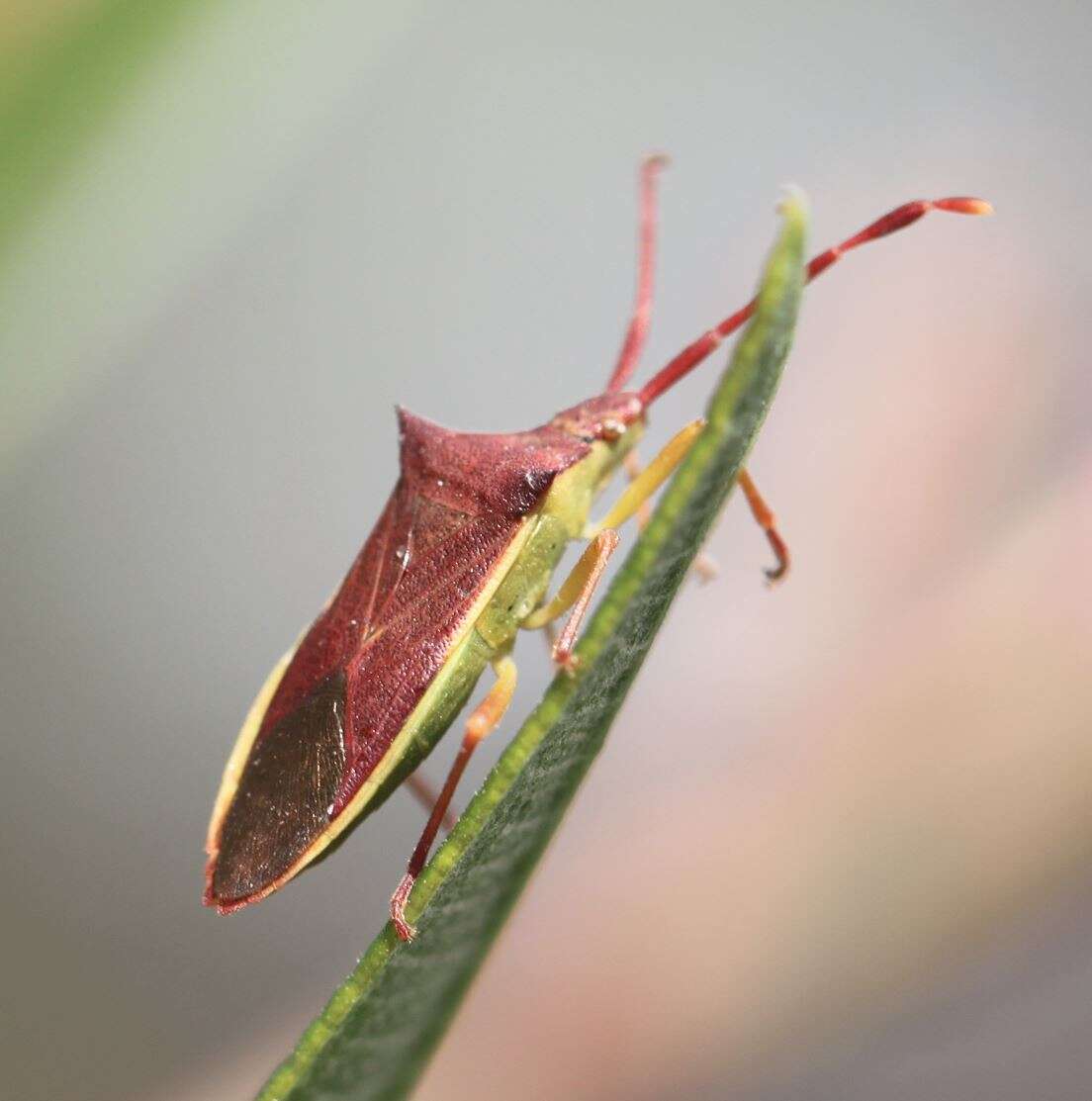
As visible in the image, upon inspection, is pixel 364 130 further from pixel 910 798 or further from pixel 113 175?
pixel 910 798

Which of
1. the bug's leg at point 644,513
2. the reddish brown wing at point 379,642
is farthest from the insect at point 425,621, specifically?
the bug's leg at point 644,513

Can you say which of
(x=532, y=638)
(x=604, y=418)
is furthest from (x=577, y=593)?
(x=532, y=638)

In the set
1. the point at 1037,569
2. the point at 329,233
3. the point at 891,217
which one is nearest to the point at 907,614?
the point at 1037,569

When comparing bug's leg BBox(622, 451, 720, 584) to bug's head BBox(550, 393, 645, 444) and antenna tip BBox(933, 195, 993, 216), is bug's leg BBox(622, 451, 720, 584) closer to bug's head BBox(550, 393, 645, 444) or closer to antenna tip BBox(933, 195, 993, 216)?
bug's head BBox(550, 393, 645, 444)

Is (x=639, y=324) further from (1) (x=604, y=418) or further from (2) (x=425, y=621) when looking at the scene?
(2) (x=425, y=621)

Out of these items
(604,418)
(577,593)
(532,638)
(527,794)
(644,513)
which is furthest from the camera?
(532,638)

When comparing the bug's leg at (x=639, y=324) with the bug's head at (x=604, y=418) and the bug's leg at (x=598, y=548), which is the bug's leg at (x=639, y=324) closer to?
the bug's head at (x=604, y=418)

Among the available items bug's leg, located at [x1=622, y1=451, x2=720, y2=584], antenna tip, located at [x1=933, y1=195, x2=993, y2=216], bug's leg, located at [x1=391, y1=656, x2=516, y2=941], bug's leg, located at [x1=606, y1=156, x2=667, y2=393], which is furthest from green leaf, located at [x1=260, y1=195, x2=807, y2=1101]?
bug's leg, located at [x1=606, y1=156, x2=667, y2=393]
